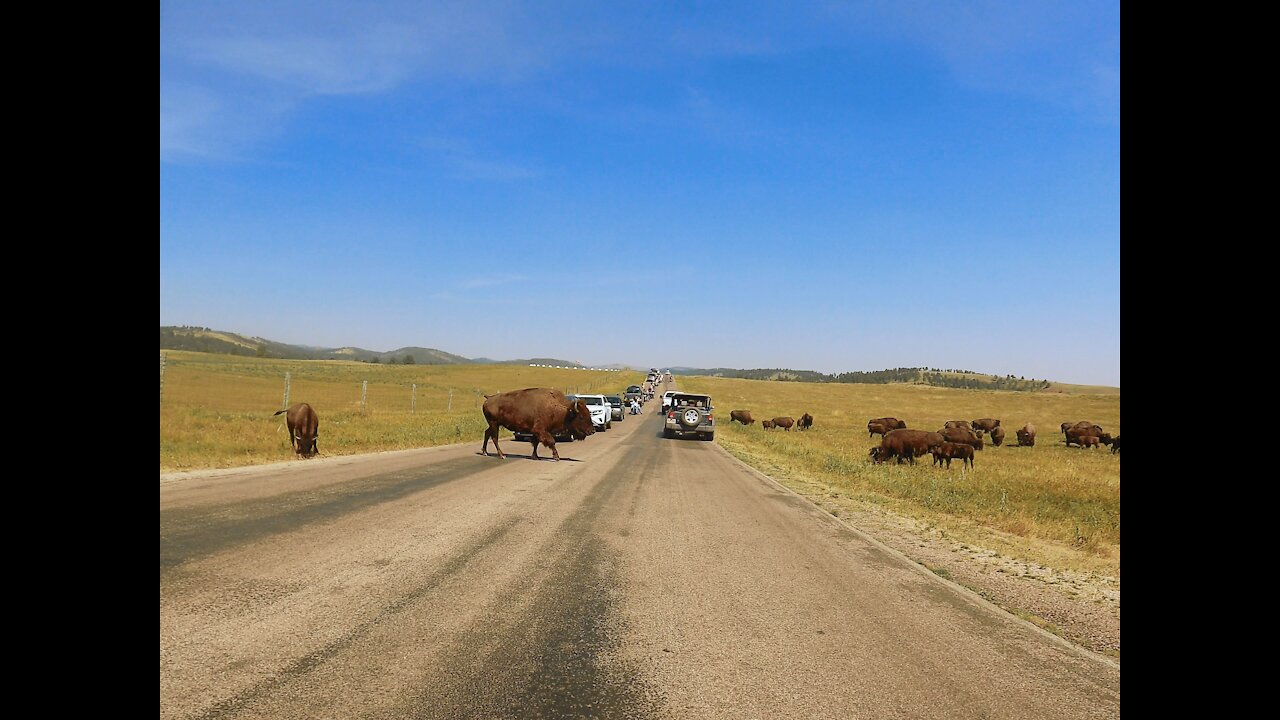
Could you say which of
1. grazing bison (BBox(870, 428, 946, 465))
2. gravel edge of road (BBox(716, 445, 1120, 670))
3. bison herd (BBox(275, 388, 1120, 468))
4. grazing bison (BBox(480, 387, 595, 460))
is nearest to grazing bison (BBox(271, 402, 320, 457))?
bison herd (BBox(275, 388, 1120, 468))

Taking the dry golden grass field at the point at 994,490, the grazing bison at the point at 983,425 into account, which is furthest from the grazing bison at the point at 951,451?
the grazing bison at the point at 983,425

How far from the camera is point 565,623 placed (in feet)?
18.0

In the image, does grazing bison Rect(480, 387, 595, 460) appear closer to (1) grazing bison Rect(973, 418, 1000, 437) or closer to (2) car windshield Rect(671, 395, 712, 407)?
(2) car windshield Rect(671, 395, 712, 407)

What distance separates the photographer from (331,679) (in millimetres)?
4270

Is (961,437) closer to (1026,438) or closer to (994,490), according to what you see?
(994,490)

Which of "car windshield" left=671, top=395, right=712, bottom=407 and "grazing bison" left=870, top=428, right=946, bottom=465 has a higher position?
"car windshield" left=671, top=395, right=712, bottom=407

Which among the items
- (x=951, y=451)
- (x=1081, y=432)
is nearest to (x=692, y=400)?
(x=951, y=451)

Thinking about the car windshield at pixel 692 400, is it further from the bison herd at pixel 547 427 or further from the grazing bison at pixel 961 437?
the grazing bison at pixel 961 437

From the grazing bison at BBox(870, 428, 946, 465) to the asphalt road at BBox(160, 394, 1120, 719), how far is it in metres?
14.3

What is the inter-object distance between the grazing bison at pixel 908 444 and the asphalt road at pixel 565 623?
46.9 ft

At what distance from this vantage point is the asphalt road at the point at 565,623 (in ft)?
13.9

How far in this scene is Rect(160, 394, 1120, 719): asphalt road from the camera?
13.9 ft
